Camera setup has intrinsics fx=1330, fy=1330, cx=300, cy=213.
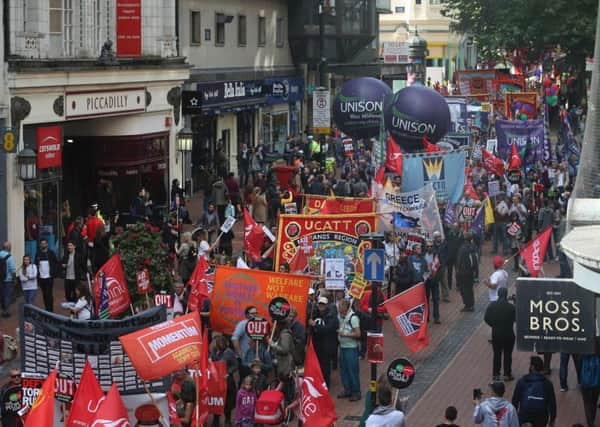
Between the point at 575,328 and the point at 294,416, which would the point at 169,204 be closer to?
the point at 294,416

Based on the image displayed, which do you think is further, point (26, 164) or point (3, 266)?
point (26, 164)

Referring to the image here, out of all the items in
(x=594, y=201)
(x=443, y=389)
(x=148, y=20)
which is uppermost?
(x=148, y=20)

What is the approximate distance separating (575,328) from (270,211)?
20.7 meters

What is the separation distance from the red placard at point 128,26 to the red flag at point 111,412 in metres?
19.8

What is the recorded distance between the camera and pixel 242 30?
46469 millimetres

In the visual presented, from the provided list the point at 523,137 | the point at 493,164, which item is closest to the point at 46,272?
the point at 493,164

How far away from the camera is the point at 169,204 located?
3488 centimetres

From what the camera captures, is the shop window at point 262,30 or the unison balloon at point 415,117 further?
the shop window at point 262,30

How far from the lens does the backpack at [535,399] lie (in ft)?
51.6

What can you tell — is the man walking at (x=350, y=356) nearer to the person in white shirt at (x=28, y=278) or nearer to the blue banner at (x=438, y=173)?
the person in white shirt at (x=28, y=278)

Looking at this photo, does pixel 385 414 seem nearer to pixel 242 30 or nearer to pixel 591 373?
pixel 591 373

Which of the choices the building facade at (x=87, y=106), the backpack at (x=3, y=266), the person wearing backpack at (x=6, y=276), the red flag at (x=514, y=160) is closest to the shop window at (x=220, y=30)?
the building facade at (x=87, y=106)

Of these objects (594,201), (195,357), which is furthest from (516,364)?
(195,357)

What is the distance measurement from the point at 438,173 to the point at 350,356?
1068 centimetres
